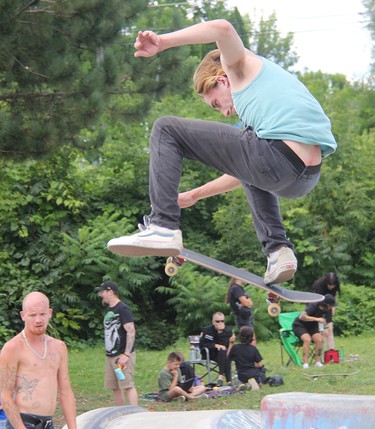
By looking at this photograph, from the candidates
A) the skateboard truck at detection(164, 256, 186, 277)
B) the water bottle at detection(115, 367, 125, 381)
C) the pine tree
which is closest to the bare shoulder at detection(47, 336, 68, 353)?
the skateboard truck at detection(164, 256, 186, 277)

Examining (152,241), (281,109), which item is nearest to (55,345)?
(152,241)

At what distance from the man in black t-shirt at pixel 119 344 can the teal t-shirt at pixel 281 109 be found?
566 centimetres

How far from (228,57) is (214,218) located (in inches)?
600

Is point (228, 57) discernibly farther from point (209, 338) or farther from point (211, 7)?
point (211, 7)

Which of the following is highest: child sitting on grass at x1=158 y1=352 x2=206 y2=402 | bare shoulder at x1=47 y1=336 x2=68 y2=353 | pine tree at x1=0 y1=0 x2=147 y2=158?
pine tree at x1=0 y1=0 x2=147 y2=158

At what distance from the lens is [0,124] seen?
10461mm

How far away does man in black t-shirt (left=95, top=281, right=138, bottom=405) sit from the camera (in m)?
9.50

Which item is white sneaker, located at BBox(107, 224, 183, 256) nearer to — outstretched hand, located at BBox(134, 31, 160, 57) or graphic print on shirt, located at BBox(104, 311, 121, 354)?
outstretched hand, located at BBox(134, 31, 160, 57)

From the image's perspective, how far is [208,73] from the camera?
4.57m

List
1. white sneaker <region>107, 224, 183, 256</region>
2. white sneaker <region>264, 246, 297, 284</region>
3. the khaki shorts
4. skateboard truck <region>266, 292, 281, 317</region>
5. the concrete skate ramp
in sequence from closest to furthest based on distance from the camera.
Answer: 1. white sneaker <region>107, 224, 183, 256</region>
2. the concrete skate ramp
3. white sneaker <region>264, 246, 297, 284</region>
4. skateboard truck <region>266, 292, 281, 317</region>
5. the khaki shorts

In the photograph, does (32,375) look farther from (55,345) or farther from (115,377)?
(115,377)

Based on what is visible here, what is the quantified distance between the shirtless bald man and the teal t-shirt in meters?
2.13

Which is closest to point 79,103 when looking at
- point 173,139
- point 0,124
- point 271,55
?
point 0,124

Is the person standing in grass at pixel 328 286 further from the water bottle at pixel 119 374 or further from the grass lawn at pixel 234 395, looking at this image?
the water bottle at pixel 119 374
